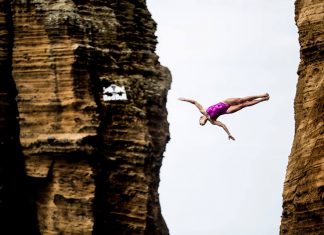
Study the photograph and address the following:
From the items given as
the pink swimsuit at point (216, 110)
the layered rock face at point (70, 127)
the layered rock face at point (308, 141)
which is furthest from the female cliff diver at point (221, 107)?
the layered rock face at point (70, 127)

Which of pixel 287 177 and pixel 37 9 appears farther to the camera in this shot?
pixel 287 177

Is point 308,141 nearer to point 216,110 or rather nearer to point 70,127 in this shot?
point 216,110

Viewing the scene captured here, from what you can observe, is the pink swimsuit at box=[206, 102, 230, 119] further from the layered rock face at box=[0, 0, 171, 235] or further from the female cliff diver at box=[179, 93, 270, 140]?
the layered rock face at box=[0, 0, 171, 235]

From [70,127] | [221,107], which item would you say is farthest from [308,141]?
[70,127]

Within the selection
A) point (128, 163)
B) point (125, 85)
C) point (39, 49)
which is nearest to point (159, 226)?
point (128, 163)

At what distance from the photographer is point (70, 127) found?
27.2 meters

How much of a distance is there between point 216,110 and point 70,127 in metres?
6.07

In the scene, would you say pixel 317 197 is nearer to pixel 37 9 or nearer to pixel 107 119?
pixel 107 119

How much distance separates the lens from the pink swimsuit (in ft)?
103

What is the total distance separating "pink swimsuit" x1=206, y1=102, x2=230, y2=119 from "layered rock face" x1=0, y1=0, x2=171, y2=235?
336cm

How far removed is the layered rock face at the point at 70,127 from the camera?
89.1ft

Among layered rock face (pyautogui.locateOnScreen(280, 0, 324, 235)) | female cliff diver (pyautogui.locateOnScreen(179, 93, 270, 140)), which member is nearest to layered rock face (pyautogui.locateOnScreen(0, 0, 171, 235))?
female cliff diver (pyautogui.locateOnScreen(179, 93, 270, 140))

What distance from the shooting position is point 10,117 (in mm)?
27969

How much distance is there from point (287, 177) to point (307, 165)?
2572mm
